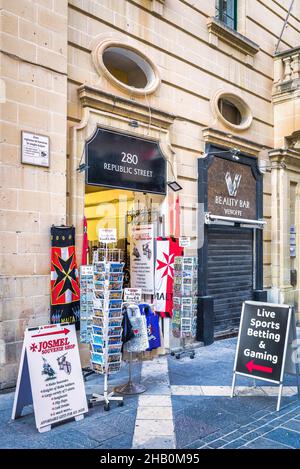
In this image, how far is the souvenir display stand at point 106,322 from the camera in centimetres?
557

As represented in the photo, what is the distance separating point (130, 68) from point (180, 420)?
6.84m

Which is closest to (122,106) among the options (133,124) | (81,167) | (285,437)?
(133,124)

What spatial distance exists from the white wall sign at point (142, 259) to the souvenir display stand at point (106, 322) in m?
2.78

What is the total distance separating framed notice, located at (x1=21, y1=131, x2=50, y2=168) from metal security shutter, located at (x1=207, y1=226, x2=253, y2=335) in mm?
4403

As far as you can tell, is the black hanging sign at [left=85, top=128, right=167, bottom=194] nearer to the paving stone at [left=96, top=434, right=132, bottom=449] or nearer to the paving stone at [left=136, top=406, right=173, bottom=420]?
the paving stone at [left=136, top=406, right=173, bottom=420]

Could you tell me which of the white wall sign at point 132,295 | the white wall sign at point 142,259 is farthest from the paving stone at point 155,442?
the white wall sign at point 142,259

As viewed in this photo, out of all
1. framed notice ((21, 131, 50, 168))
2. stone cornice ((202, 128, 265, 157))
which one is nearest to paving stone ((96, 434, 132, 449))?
framed notice ((21, 131, 50, 168))

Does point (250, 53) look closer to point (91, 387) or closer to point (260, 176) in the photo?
point (260, 176)

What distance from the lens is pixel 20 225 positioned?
6.27m

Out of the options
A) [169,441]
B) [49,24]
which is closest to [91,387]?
[169,441]

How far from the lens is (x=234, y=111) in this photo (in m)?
11.2

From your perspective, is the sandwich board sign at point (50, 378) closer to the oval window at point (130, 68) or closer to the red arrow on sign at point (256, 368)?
the red arrow on sign at point (256, 368)

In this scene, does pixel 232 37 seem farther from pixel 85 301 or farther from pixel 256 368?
pixel 256 368

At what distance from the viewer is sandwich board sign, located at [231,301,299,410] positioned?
5.81 m
